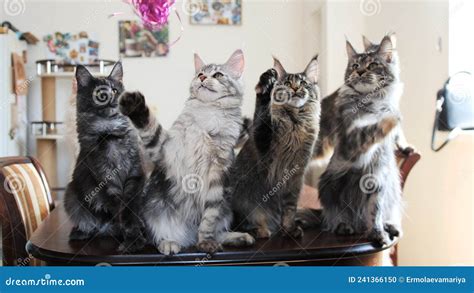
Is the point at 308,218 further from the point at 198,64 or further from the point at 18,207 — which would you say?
the point at 18,207

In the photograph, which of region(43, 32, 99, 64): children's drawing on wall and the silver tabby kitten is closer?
the silver tabby kitten

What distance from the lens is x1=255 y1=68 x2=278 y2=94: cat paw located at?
78 centimetres

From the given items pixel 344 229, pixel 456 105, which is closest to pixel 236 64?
pixel 344 229

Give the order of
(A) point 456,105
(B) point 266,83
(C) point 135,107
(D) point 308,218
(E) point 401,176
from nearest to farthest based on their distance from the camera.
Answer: (C) point 135,107
(B) point 266,83
(D) point 308,218
(E) point 401,176
(A) point 456,105

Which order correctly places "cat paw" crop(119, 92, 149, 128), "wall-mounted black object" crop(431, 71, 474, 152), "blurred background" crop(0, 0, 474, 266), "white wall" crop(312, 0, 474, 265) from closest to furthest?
"cat paw" crop(119, 92, 149, 128) < "blurred background" crop(0, 0, 474, 266) < "white wall" crop(312, 0, 474, 265) < "wall-mounted black object" crop(431, 71, 474, 152)

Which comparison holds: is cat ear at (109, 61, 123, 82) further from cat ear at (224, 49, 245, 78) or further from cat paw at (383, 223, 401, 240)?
cat paw at (383, 223, 401, 240)

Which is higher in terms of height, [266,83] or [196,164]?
[266,83]

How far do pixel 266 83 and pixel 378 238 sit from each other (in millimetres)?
366

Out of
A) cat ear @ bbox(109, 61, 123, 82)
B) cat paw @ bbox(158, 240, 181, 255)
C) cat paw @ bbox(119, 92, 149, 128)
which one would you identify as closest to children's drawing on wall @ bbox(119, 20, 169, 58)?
cat ear @ bbox(109, 61, 123, 82)

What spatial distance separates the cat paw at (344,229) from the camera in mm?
848

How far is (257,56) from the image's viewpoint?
97 centimetres

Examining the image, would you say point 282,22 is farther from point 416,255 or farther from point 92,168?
point 416,255

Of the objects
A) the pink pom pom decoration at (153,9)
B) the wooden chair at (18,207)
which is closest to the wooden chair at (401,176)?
the pink pom pom decoration at (153,9)

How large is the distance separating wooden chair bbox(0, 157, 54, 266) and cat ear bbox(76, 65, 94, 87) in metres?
0.35
